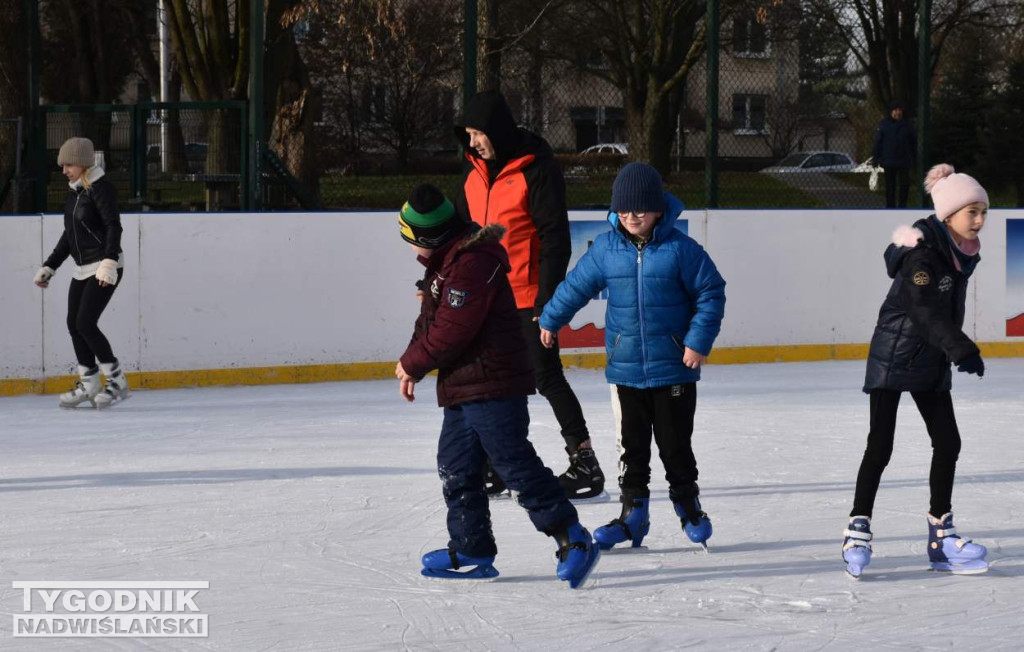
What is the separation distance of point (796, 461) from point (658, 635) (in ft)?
8.75

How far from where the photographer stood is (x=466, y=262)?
412 cm

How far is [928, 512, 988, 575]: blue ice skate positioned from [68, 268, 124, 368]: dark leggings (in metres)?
4.71

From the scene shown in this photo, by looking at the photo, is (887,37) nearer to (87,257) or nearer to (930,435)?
(87,257)

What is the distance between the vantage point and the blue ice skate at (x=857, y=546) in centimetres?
435

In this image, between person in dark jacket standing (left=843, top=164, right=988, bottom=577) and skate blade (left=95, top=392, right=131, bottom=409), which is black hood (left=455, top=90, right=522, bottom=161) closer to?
person in dark jacket standing (left=843, top=164, right=988, bottom=577)

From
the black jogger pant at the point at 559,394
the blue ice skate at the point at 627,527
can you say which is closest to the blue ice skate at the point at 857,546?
the blue ice skate at the point at 627,527

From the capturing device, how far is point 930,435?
4391 millimetres

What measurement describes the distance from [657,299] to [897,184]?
21.6 feet

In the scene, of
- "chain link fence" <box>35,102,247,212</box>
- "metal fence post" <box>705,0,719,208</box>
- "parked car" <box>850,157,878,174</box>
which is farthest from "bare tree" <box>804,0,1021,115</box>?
"chain link fence" <box>35,102,247,212</box>

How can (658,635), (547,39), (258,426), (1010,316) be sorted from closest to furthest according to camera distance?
(658,635), (258,426), (1010,316), (547,39)

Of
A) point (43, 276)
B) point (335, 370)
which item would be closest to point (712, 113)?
point (335, 370)

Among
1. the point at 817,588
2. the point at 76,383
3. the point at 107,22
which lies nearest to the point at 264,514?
the point at 817,588

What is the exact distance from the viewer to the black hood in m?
5.21

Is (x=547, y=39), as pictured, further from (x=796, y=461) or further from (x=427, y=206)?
(x=427, y=206)
